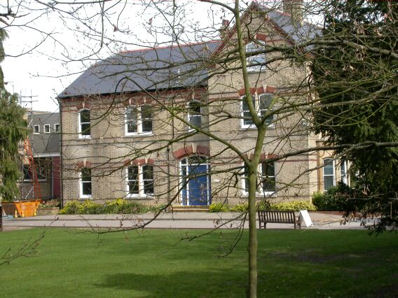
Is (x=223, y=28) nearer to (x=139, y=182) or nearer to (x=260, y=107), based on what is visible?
(x=260, y=107)

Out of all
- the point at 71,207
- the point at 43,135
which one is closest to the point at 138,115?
the point at 43,135

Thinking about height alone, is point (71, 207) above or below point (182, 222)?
above

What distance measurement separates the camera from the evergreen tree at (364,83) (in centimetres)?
772

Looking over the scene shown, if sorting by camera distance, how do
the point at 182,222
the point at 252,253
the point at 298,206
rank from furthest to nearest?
the point at 298,206 < the point at 182,222 < the point at 252,253

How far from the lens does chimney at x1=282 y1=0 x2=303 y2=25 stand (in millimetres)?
8633

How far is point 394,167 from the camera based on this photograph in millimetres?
11250

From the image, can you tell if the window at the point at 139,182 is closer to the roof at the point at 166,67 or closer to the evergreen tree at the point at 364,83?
the roof at the point at 166,67

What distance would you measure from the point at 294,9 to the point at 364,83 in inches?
86.2

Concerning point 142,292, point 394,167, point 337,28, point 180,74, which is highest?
point 337,28

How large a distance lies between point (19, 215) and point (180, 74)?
106 ft

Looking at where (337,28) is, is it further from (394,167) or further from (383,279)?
(383,279)

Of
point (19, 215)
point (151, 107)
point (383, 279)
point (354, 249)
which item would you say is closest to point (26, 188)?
point (19, 215)

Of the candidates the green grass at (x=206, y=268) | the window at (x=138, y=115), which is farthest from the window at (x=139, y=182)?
the green grass at (x=206, y=268)

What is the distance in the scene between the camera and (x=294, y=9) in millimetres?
9000
